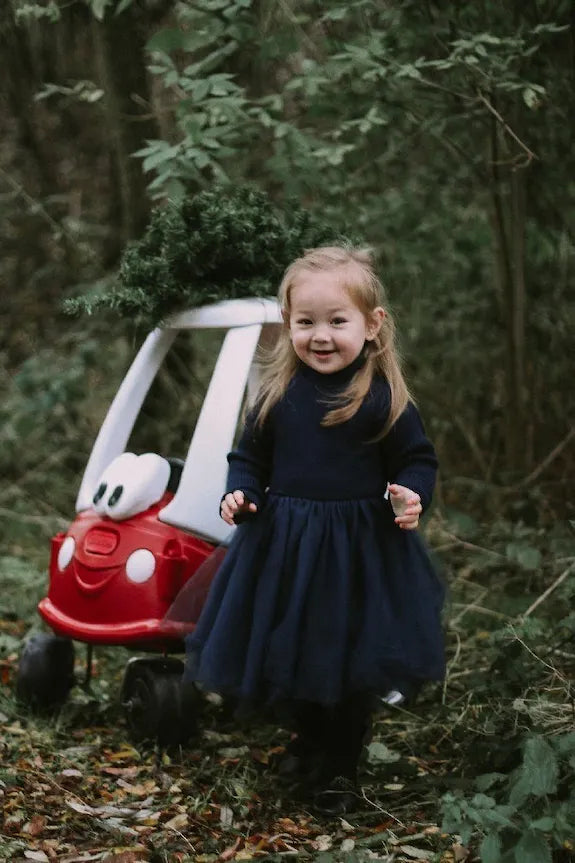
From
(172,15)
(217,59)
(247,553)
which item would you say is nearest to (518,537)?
(247,553)

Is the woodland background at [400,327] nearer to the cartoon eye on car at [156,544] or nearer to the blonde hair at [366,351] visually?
the cartoon eye on car at [156,544]

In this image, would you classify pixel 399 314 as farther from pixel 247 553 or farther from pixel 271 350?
pixel 247 553

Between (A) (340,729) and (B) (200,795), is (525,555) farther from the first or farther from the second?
(B) (200,795)

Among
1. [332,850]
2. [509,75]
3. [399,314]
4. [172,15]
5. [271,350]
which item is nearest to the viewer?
[332,850]

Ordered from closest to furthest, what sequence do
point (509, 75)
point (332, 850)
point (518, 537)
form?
point (332, 850) → point (509, 75) → point (518, 537)

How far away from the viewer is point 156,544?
9.78ft

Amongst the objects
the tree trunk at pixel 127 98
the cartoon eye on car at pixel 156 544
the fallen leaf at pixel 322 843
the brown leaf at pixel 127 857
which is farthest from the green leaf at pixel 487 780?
the tree trunk at pixel 127 98

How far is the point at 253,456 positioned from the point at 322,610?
436mm

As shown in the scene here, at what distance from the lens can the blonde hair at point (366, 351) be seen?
264cm

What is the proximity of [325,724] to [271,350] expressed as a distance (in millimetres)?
1079

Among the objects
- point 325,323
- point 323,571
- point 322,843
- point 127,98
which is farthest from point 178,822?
point 127,98

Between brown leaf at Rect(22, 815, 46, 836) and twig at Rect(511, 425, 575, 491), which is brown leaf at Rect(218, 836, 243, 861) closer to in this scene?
brown leaf at Rect(22, 815, 46, 836)

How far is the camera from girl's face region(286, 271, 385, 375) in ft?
8.61

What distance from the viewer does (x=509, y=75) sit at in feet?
11.3
